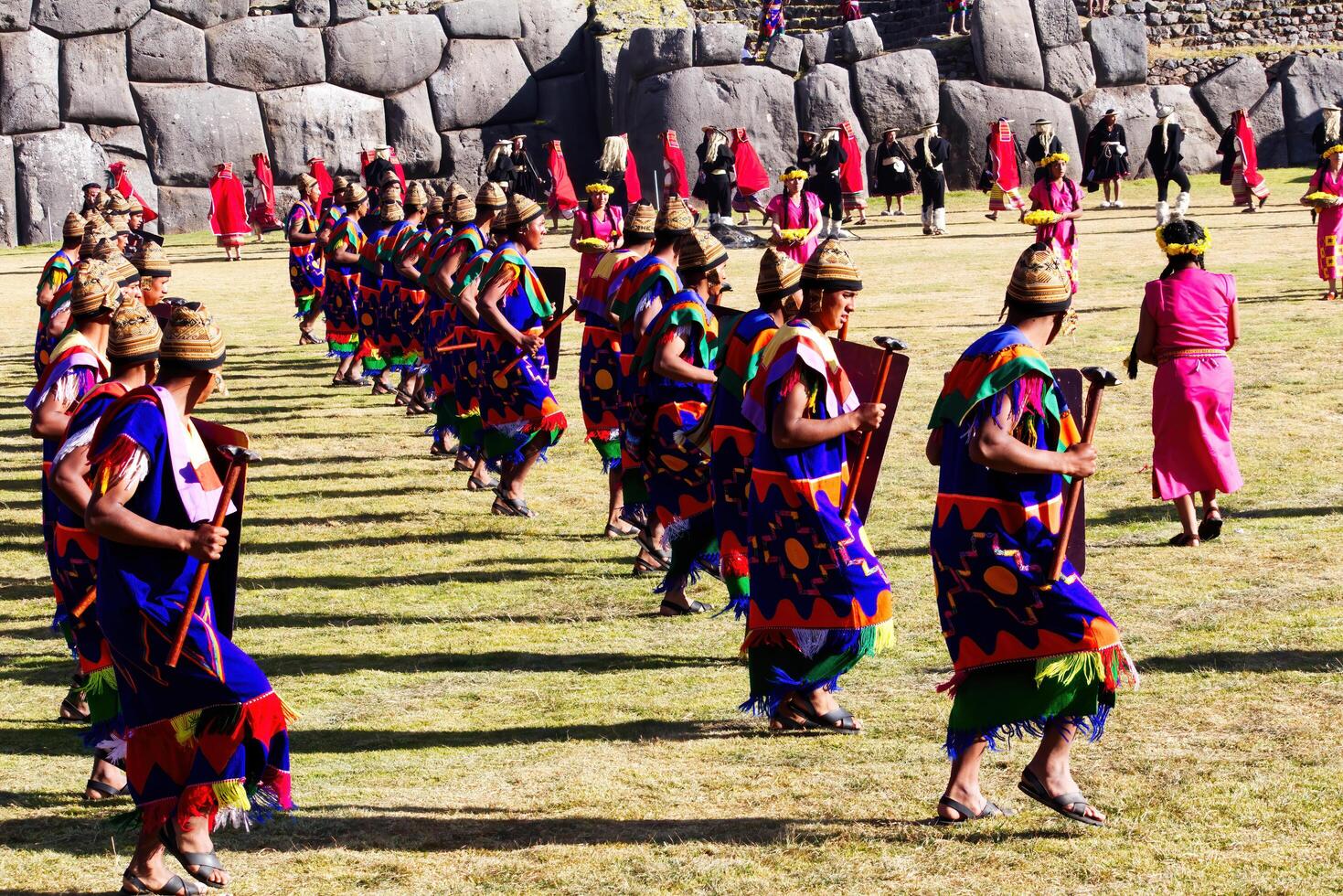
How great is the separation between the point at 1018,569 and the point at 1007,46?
3165 centimetres

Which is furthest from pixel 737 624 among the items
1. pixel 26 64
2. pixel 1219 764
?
pixel 26 64

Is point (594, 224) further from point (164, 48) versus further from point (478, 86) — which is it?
→ point (478, 86)

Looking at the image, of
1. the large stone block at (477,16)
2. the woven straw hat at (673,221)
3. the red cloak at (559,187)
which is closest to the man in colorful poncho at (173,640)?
the woven straw hat at (673,221)

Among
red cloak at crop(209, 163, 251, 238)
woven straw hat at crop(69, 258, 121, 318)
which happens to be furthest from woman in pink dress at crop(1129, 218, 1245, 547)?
red cloak at crop(209, 163, 251, 238)

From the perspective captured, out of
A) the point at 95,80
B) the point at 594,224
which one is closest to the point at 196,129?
the point at 95,80

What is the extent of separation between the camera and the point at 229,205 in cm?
3131

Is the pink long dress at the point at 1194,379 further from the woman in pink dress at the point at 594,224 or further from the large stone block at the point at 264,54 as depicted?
the large stone block at the point at 264,54

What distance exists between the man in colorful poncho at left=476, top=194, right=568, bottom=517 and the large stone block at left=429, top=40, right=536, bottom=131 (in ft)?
89.4

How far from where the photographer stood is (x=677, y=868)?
205 inches

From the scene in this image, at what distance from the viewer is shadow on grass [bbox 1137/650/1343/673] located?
6.88 metres

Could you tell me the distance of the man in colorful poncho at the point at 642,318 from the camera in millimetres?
8445

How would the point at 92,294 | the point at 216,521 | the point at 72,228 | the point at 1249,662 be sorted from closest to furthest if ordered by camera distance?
the point at 216,521, the point at 92,294, the point at 1249,662, the point at 72,228

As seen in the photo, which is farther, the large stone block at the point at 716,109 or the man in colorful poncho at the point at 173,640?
the large stone block at the point at 716,109

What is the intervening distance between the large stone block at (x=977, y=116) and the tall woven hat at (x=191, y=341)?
103 feet
